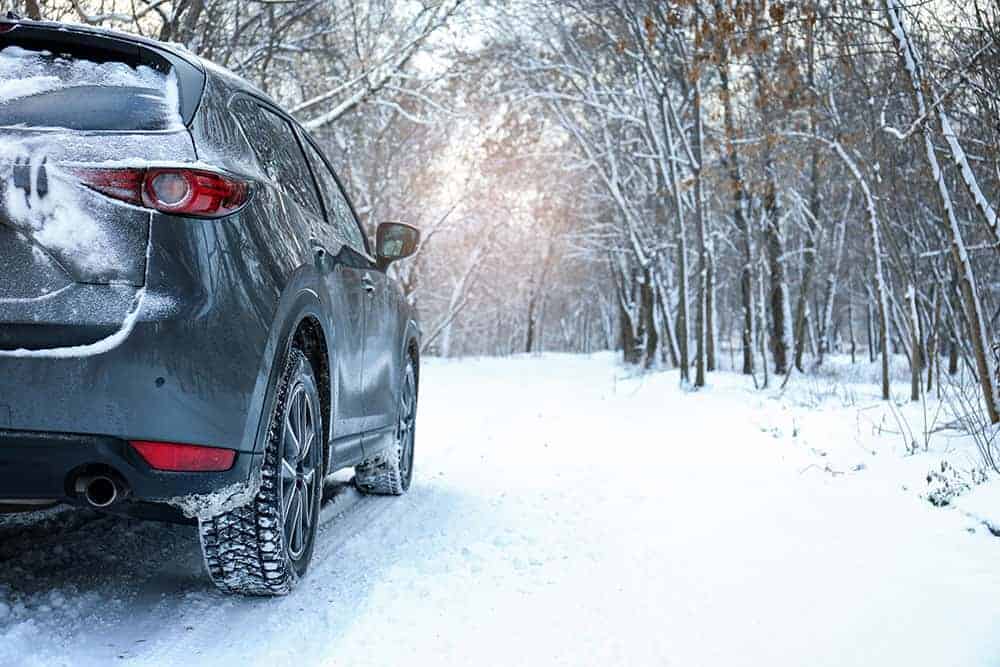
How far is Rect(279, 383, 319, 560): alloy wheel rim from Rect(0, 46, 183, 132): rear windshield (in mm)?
1041

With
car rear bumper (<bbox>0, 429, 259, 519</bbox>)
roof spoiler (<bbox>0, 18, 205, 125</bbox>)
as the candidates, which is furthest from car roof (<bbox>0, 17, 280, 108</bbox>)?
car rear bumper (<bbox>0, 429, 259, 519</bbox>)

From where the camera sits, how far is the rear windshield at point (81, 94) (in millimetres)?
2678

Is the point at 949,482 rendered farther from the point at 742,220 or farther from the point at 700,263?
the point at 742,220

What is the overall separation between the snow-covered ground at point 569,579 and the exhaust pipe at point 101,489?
1.40 feet

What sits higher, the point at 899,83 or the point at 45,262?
the point at 899,83

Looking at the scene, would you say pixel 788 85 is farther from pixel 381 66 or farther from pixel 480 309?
pixel 480 309

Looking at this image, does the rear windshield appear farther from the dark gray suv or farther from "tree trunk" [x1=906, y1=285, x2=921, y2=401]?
"tree trunk" [x1=906, y1=285, x2=921, y2=401]

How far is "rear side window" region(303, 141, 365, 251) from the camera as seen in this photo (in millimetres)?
4564

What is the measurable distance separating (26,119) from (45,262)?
0.45m

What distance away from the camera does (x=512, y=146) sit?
70.6 ft

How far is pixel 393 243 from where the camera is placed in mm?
5227

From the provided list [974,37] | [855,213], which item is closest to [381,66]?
[974,37]

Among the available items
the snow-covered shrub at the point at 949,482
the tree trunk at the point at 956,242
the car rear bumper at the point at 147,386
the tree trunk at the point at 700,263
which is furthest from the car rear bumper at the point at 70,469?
the tree trunk at the point at 700,263

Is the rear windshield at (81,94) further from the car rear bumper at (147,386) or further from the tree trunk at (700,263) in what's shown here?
the tree trunk at (700,263)
